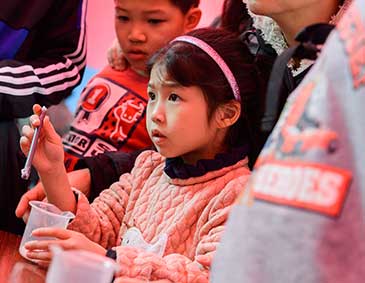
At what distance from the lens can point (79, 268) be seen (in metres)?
0.87

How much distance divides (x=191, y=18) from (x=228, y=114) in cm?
65

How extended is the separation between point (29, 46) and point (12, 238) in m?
0.53

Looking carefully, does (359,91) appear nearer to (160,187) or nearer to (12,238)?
(160,187)

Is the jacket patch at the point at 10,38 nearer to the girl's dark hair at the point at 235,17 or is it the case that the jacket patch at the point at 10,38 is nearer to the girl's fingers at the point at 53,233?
the girl's dark hair at the point at 235,17

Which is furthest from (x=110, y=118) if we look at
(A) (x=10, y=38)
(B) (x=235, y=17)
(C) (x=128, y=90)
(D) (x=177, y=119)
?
(D) (x=177, y=119)

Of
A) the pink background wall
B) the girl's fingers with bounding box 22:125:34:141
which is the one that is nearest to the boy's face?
the girl's fingers with bounding box 22:125:34:141

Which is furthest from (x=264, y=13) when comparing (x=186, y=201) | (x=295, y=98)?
(x=295, y=98)

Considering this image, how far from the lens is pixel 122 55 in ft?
6.95

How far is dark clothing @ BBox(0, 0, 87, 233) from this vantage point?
1858 millimetres

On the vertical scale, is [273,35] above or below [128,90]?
above

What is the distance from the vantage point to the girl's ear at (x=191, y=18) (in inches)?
80.5

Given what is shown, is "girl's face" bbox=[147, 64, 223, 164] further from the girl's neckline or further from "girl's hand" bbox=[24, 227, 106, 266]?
"girl's hand" bbox=[24, 227, 106, 266]

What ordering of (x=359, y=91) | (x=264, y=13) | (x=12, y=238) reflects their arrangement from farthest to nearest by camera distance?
1. (x=12, y=238)
2. (x=264, y=13)
3. (x=359, y=91)

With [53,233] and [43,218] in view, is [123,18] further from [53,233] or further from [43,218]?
[53,233]
